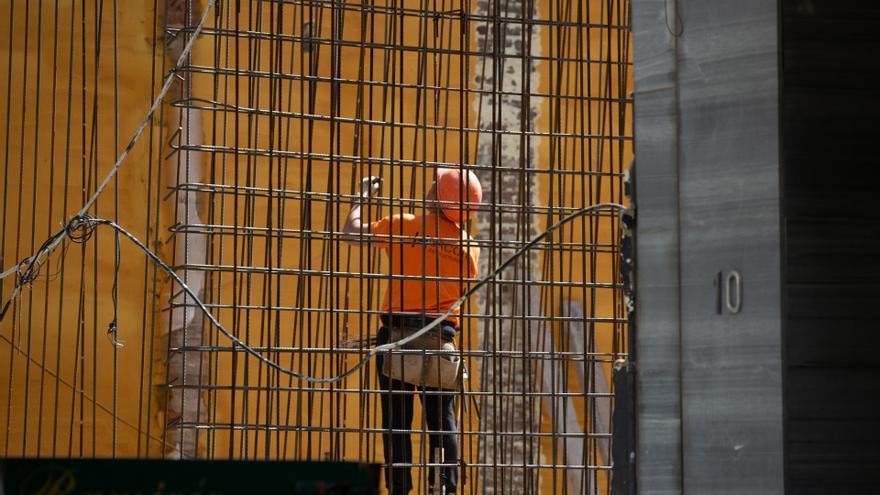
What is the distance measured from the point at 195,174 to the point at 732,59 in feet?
14.7

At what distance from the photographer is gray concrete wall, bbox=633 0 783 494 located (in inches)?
107

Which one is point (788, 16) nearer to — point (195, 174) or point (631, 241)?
point (631, 241)

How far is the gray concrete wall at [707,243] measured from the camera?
8.94 ft

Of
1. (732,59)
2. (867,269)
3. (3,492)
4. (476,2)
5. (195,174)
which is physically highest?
(476,2)

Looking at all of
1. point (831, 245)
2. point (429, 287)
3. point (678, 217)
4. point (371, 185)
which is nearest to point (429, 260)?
point (429, 287)

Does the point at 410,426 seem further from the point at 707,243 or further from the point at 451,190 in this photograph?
the point at 707,243

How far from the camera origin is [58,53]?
6715mm

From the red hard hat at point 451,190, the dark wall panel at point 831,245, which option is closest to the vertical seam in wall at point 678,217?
the dark wall panel at point 831,245

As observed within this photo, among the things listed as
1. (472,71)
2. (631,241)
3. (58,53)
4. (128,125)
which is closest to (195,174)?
(128,125)

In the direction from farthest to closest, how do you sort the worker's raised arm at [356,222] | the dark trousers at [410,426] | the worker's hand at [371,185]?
the dark trousers at [410,426]
the worker's raised arm at [356,222]
the worker's hand at [371,185]

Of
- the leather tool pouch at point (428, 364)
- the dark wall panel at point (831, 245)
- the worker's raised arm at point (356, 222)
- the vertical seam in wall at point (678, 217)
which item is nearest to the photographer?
the dark wall panel at point (831, 245)

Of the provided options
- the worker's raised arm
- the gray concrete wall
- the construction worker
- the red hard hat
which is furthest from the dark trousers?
the gray concrete wall

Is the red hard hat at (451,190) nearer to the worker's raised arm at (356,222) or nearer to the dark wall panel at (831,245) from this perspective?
the worker's raised arm at (356,222)

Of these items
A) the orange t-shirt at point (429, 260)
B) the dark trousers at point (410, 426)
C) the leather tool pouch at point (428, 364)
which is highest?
the orange t-shirt at point (429, 260)
